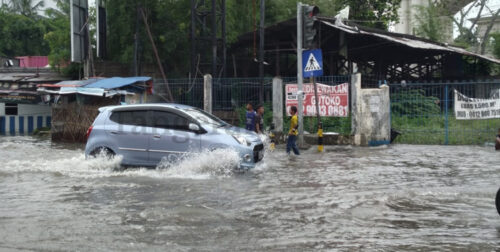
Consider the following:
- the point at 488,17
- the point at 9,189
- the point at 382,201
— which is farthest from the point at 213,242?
the point at 488,17

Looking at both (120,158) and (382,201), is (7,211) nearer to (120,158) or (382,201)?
(120,158)

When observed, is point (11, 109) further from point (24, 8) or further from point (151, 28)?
point (24, 8)

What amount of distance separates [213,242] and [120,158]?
5899 mm

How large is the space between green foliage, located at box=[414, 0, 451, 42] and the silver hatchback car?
104 ft

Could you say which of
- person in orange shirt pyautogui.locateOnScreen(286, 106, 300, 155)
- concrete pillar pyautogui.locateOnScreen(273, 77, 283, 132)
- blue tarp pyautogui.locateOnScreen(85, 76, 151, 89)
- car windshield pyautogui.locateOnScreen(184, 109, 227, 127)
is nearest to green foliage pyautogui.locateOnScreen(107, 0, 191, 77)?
blue tarp pyautogui.locateOnScreen(85, 76, 151, 89)

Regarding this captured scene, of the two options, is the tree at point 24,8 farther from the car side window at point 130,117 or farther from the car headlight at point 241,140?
the car headlight at point 241,140

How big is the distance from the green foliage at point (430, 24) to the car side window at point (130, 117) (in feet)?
106

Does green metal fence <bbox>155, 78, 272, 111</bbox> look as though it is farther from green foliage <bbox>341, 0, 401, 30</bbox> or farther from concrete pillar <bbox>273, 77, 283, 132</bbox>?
green foliage <bbox>341, 0, 401, 30</bbox>

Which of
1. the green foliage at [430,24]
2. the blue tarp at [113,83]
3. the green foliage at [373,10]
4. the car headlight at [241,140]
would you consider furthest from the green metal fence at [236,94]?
the green foliage at [430,24]

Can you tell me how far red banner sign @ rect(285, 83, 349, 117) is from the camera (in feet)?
57.9

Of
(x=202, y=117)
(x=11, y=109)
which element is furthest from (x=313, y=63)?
(x=11, y=109)

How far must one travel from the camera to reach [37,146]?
18.6m

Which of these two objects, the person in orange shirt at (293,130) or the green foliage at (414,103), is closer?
the person in orange shirt at (293,130)

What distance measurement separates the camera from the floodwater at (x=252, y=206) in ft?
19.3
